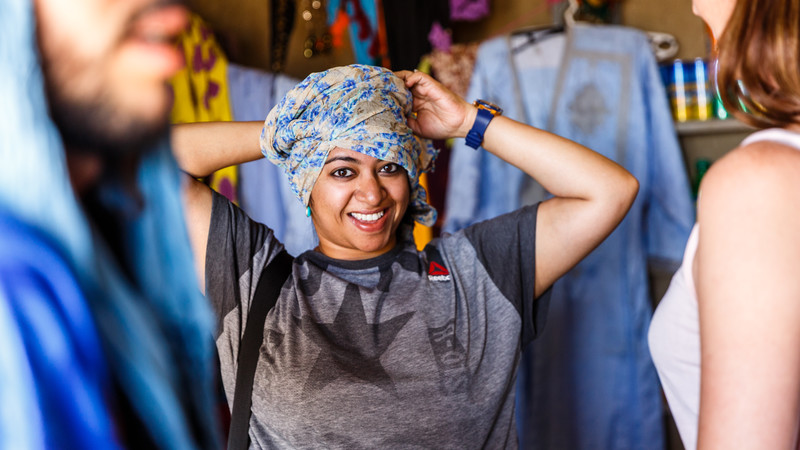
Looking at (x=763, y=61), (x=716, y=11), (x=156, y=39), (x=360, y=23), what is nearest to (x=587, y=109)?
(x=360, y=23)

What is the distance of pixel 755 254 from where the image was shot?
59 cm

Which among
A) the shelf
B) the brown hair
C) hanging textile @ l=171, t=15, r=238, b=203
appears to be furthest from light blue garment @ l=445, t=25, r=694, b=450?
the brown hair

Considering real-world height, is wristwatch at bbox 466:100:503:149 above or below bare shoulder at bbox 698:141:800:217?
below

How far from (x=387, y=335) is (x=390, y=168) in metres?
0.27

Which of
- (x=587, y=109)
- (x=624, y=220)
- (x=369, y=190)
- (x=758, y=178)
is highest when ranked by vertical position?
(x=758, y=178)

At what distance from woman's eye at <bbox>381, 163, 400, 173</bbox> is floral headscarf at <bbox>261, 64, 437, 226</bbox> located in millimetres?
25

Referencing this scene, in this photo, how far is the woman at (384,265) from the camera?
954 mm

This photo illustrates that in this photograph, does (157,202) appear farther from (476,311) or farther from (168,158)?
(476,311)

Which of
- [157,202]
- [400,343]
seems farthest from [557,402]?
[157,202]

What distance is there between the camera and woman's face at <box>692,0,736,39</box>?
702 millimetres

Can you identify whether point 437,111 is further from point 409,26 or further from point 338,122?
point 409,26

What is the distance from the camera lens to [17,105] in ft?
1.17

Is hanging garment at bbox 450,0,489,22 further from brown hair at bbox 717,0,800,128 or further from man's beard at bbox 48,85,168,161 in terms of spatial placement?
man's beard at bbox 48,85,168,161

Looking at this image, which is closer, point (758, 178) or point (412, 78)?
point (758, 178)
